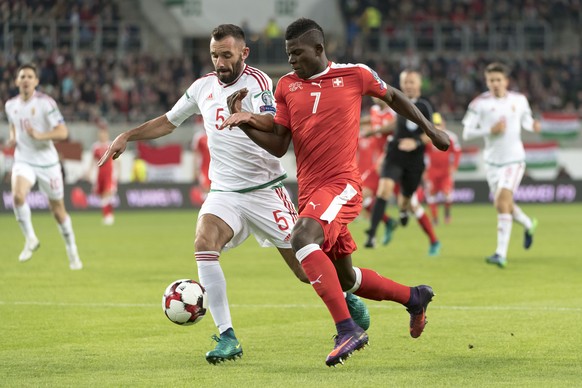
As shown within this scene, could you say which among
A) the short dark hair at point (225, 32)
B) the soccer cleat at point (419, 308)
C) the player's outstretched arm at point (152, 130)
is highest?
the short dark hair at point (225, 32)

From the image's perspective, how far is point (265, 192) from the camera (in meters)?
8.50

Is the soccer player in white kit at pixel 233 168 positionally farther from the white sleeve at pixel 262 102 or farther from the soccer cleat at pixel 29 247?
the soccer cleat at pixel 29 247

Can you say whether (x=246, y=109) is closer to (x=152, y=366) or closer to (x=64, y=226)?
(x=152, y=366)

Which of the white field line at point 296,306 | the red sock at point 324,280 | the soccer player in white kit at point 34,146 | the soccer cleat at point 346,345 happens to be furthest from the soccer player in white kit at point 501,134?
the soccer cleat at point 346,345

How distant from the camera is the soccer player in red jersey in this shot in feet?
24.4

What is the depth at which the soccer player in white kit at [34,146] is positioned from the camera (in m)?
14.6

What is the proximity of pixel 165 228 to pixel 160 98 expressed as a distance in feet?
42.0

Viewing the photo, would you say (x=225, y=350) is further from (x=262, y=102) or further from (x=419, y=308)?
(x=262, y=102)

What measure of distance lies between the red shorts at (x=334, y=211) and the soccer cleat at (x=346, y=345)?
68 cm

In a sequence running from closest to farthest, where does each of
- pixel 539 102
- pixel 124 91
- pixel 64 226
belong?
pixel 64 226 < pixel 124 91 < pixel 539 102

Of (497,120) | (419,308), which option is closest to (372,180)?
(497,120)

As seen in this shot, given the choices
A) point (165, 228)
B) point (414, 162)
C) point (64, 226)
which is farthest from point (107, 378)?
point (165, 228)

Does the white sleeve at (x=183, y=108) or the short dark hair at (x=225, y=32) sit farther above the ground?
the short dark hair at (x=225, y=32)

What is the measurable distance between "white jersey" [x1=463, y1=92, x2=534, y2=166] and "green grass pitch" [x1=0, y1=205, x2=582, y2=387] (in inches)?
57.9
